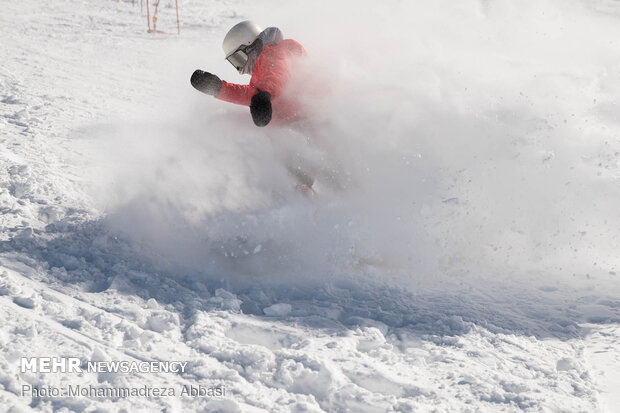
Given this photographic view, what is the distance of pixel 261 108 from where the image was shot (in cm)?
371

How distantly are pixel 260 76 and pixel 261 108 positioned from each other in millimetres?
394

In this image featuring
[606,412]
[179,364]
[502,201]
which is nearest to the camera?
[606,412]

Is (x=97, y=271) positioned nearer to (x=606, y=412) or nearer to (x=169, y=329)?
(x=169, y=329)

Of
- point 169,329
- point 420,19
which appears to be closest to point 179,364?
point 169,329

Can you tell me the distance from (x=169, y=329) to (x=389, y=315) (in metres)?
1.27

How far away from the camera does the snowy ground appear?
263cm

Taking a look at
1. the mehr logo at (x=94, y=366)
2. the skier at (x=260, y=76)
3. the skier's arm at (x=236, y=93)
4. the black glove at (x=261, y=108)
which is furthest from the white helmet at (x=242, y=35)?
the mehr logo at (x=94, y=366)

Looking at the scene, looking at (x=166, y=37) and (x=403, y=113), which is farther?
(x=166, y=37)

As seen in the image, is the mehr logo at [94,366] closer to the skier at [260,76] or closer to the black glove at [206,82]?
the skier at [260,76]

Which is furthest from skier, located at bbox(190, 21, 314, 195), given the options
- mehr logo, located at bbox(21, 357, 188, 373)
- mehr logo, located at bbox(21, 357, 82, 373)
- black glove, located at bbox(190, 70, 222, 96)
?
mehr logo, located at bbox(21, 357, 82, 373)

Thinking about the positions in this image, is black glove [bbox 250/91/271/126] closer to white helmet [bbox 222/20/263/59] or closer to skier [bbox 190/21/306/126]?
skier [bbox 190/21/306/126]

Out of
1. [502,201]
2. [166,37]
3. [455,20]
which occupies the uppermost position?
[166,37]

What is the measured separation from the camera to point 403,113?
4.38m

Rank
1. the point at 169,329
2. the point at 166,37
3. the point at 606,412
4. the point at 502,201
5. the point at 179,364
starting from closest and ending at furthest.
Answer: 1. the point at 606,412
2. the point at 179,364
3. the point at 169,329
4. the point at 502,201
5. the point at 166,37
